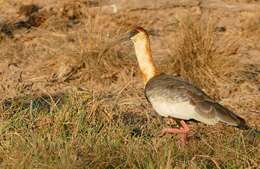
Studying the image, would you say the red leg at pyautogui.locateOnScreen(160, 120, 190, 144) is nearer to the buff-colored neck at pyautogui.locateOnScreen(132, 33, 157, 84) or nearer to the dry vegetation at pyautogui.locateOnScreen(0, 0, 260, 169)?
the dry vegetation at pyautogui.locateOnScreen(0, 0, 260, 169)

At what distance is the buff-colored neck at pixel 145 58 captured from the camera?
8.42 metres

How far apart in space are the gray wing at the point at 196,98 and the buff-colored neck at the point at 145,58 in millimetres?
172

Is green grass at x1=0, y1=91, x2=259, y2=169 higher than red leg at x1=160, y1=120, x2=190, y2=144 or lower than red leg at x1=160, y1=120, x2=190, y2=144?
higher

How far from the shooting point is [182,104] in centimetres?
775

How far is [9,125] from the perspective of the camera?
285 inches

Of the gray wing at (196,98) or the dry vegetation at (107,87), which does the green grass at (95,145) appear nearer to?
the dry vegetation at (107,87)

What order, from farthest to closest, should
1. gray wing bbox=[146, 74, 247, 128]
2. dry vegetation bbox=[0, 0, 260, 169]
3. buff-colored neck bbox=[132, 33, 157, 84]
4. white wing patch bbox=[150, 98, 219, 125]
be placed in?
buff-colored neck bbox=[132, 33, 157, 84]
white wing patch bbox=[150, 98, 219, 125]
gray wing bbox=[146, 74, 247, 128]
dry vegetation bbox=[0, 0, 260, 169]

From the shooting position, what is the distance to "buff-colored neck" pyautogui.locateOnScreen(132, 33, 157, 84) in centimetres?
842

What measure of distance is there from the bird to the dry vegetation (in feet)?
0.50

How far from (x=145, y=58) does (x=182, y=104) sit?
0.89 m

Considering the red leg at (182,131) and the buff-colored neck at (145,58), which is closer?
the red leg at (182,131)

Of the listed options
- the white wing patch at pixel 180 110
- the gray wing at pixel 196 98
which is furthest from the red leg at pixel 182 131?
the gray wing at pixel 196 98

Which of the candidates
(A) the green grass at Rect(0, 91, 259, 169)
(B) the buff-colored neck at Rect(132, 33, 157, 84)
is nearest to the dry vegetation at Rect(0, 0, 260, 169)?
(A) the green grass at Rect(0, 91, 259, 169)

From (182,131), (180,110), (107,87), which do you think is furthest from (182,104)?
(107,87)
